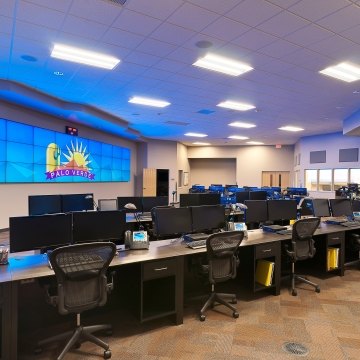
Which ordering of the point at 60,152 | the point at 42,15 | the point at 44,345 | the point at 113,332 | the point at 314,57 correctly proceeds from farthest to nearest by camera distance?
the point at 60,152, the point at 314,57, the point at 42,15, the point at 113,332, the point at 44,345

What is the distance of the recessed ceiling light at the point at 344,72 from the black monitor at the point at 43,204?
16.7ft

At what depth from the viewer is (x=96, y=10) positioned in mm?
3248

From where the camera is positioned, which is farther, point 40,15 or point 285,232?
point 285,232

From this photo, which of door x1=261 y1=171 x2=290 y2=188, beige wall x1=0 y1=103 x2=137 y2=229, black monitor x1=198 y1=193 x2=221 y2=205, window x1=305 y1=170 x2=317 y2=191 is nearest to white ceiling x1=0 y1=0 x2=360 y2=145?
beige wall x1=0 y1=103 x2=137 y2=229

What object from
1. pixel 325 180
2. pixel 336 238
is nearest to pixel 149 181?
pixel 325 180

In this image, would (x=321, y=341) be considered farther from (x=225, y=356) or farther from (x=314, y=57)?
(x=314, y=57)

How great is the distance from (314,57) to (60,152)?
7029mm

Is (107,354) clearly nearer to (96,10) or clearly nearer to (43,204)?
(43,204)

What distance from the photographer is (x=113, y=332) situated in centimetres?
281

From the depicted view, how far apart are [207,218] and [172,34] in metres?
2.49

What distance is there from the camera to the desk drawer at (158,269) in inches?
110

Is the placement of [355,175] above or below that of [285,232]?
above

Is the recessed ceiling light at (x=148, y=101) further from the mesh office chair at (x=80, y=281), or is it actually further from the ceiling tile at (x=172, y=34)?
the mesh office chair at (x=80, y=281)

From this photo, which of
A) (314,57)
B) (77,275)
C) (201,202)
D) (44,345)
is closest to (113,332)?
(44,345)
